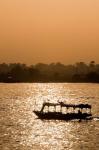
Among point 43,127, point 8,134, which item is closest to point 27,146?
point 8,134

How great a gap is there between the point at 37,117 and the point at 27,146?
5196 cm

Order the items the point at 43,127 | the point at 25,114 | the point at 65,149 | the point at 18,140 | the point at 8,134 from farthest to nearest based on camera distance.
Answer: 1. the point at 25,114
2. the point at 43,127
3. the point at 8,134
4. the point at 18,140
5. the point at 65,149

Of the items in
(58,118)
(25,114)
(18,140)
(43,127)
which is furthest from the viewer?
(25,114)

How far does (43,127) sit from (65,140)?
2049 cm

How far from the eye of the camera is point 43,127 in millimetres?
137000

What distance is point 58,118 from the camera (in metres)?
151

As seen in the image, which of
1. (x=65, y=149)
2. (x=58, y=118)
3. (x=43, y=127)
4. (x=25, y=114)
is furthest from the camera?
(x=25, y=114)

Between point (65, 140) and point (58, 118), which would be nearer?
point (65, 140)

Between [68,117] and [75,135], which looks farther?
[68,117]

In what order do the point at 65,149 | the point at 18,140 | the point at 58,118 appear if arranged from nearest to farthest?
the point at 65,149
the point at 18,140
the point at 58,118

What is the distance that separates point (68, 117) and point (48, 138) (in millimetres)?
32565

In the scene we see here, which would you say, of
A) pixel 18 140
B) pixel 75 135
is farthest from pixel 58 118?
pixel 18 140

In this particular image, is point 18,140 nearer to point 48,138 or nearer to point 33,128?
point 48,138

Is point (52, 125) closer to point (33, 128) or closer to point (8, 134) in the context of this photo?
point (33, 128)
